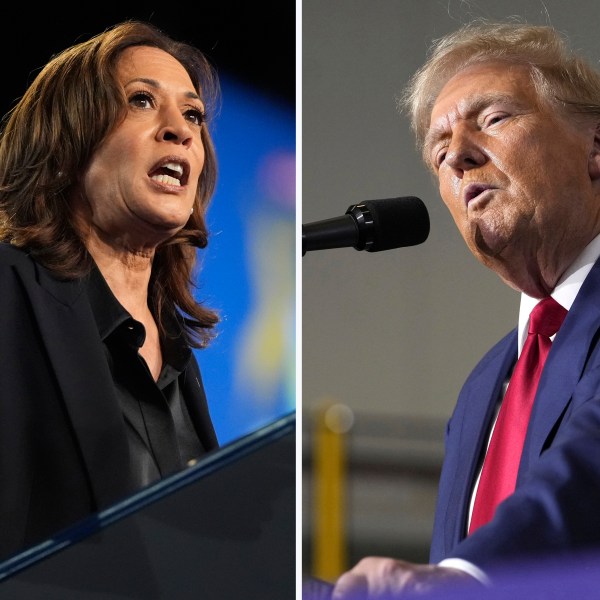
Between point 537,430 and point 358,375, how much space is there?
486 mm

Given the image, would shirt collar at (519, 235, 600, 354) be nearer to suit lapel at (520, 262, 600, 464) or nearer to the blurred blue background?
suit lapel at (520, 262, 600, 464)

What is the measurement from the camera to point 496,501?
2393 millimetres

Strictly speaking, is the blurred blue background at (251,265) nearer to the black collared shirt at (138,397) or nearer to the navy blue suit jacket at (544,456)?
the black collared shirt at (138,397)

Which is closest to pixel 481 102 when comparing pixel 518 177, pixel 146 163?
pixel 518 177

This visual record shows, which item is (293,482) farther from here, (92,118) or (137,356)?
(92,118)

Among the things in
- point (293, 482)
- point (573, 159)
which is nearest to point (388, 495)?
point (293, 482)

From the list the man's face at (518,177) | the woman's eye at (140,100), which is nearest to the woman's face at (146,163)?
the woman's eye at (140,100)

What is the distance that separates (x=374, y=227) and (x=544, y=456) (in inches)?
21.6

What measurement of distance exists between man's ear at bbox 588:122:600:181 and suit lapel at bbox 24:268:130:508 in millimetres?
1129

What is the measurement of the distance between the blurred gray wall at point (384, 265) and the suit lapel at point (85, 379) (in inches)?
17.5

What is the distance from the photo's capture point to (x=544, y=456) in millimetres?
2248

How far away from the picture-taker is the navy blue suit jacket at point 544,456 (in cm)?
214

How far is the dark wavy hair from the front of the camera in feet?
8.54

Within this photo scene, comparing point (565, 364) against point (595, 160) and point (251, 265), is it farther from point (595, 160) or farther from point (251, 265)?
point (251, 265)
